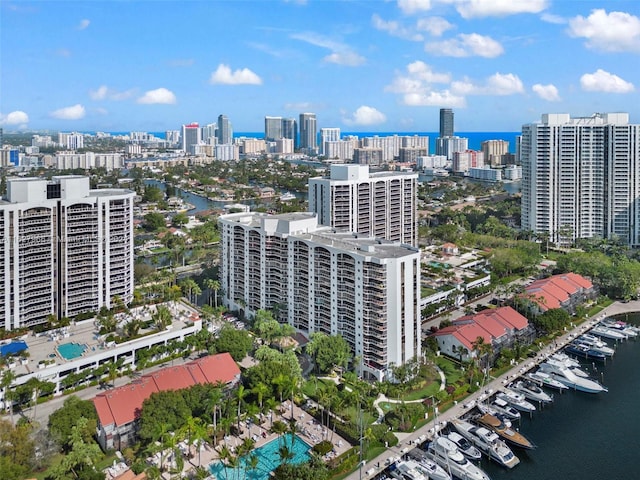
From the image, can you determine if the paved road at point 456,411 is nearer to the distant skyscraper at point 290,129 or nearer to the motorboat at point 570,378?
the motorboat at point 570,378

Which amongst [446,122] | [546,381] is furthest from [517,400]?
[446,122]

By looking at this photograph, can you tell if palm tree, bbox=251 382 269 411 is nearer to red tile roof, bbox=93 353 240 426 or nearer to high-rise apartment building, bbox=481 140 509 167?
red tile roof, bbox=93 353 240 426

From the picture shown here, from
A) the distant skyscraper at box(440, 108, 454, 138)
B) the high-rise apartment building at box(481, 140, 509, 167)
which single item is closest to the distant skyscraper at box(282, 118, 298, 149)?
the distant skyscraper at box(440, 108, 454, 138)

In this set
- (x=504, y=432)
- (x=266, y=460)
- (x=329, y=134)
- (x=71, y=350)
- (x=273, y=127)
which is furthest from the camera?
(x=273, y=127)

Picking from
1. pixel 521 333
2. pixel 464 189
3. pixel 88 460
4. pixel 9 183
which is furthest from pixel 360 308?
pixel 464 189

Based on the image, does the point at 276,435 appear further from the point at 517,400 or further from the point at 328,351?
the point at 517,400
